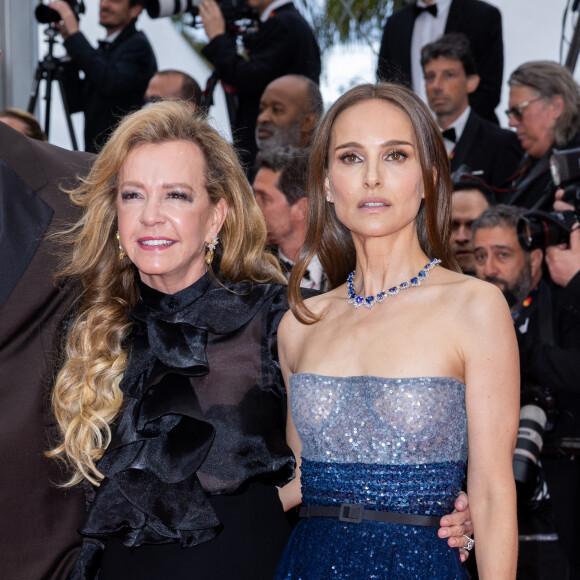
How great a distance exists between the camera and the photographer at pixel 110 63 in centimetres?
564

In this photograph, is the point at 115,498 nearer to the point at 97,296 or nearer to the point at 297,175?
the point at 97,296

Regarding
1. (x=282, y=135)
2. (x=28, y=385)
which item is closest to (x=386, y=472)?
(x=28, y=385)

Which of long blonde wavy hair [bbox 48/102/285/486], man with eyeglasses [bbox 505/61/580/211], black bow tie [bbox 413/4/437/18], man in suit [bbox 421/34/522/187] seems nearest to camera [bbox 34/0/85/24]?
black bow tie [bbox 413/4/437/18]

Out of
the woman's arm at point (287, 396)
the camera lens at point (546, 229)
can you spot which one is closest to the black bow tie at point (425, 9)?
the camera lens at point (546, 229)

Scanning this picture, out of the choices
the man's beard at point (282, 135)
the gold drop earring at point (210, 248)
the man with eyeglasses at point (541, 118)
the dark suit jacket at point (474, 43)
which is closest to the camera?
the gold drop earring at point (210, 248)

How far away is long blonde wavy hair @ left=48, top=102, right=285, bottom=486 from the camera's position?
2.28 meters

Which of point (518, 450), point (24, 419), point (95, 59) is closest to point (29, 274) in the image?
point (24, 419)

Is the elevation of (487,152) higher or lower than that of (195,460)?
higher

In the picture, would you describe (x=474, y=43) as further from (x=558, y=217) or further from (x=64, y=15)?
(x=64, y=15)

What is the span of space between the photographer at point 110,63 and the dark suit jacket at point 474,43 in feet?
4.82

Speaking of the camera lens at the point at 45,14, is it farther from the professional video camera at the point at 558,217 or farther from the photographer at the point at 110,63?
the professional video camera at the point at 558,217

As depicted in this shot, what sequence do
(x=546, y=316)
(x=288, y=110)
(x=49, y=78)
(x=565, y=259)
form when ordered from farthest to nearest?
(x=49, y=78) < (x=288, y=110) < (x=546, y=316) < (x=565, y=259)

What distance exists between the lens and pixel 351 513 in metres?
2.07

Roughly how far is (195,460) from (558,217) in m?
2.10
